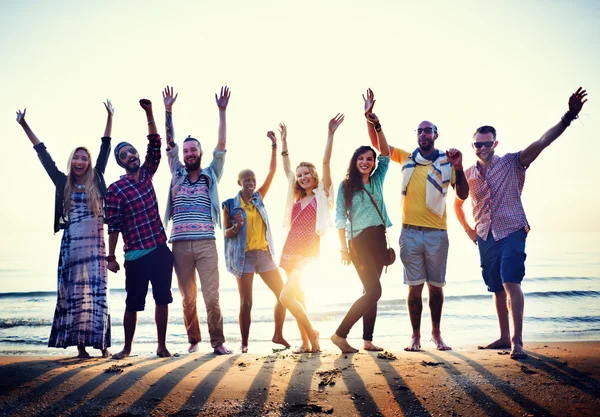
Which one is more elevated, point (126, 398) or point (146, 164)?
point (146, 164)

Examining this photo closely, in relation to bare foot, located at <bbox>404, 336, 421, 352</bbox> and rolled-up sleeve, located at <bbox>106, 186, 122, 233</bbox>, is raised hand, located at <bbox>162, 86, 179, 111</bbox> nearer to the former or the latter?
rolled-up sleeve, located at <bbox>106, 186, 122, 233</bbox>

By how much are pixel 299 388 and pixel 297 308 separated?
176 cm

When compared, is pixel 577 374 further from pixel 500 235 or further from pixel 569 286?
pixel 569 286

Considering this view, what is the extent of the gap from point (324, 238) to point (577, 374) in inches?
118

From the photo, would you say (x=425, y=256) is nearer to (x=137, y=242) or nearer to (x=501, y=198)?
(x=501, y=198)

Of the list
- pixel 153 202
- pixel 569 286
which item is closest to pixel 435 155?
pixel 153 202

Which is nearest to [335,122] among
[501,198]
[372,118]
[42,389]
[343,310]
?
[372,118]

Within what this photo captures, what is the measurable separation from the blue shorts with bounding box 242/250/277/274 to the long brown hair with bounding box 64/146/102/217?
190cm

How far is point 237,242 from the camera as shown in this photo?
6379 mm

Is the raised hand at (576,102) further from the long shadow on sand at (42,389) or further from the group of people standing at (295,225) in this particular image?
the long shadow on sand at (42,389)

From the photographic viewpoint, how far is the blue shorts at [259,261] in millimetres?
6434

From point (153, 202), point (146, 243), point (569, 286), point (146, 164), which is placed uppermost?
point (146, 164)

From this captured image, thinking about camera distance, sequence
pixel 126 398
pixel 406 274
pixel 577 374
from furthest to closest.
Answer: pixel 406 274 → pixel 577 374 → pixel 126 398

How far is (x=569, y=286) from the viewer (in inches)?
763
